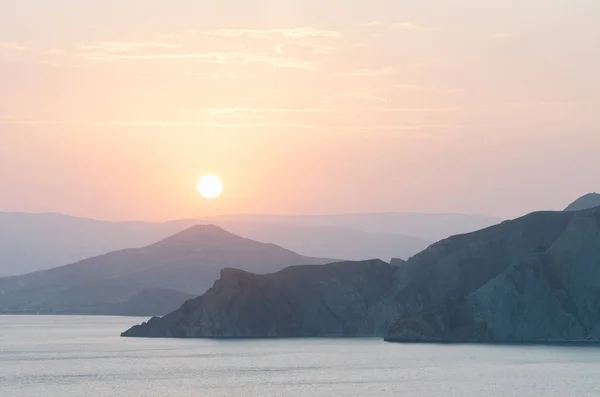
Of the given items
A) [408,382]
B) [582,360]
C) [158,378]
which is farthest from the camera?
[582,360]

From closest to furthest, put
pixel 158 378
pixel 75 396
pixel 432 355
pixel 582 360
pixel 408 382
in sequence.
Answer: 1. pixel 75 396
2. pixel 408 382
3. pixel 158 378
4. pixel 582 360
5. pixel 432 355

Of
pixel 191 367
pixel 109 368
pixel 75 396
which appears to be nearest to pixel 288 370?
pixel 191 367

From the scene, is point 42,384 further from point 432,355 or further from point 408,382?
point 432,355

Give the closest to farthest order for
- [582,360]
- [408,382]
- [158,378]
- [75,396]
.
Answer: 1. [75,396]
2. [408,382]
3. [158,378]
4. [582,360]

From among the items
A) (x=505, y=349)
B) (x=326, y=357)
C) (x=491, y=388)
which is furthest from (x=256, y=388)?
(x=505, y=349)

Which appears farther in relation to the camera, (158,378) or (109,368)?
(109,368)

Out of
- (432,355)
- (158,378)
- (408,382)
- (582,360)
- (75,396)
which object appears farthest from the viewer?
(432,355)

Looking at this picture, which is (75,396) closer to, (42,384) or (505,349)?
(42,384)
